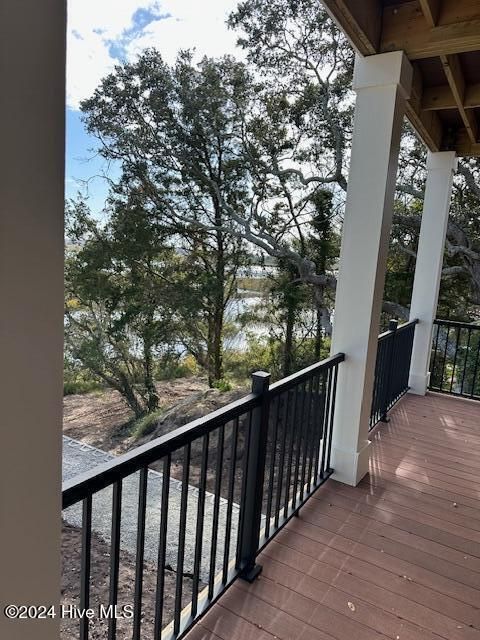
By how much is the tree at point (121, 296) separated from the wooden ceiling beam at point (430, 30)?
9810 millimetres

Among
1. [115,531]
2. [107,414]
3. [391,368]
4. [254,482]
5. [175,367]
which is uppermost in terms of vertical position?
[115,531]

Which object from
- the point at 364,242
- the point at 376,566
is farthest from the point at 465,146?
the point at 376,566

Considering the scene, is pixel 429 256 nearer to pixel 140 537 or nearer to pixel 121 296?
pixel 140 537

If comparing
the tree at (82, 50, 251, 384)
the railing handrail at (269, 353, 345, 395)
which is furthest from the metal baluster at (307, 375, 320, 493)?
the tree at (82, 50, 251, 384)

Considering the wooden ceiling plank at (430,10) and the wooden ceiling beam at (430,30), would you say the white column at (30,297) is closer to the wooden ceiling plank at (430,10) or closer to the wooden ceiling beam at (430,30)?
the wooden ceiling plank at (430,10)

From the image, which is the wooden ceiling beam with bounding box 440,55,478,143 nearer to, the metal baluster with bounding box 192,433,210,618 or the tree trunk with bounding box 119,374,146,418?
the metal baluster with bounding box 192,433,210,618

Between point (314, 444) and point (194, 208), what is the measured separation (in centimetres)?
1025

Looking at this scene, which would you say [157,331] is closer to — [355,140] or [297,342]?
[297,342]

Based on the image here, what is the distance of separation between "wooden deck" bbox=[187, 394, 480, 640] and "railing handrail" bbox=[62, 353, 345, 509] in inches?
32.0

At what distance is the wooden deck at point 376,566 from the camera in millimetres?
1692

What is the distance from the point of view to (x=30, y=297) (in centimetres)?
76

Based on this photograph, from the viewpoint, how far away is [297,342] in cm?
1238

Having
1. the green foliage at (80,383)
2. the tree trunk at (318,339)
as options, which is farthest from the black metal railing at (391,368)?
the green foliage at (80,383)

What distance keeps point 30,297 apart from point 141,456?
64 cm
